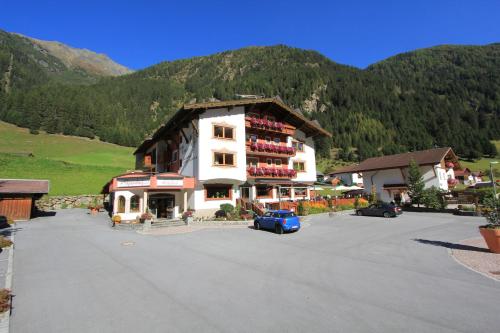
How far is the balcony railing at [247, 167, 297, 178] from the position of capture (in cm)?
3300

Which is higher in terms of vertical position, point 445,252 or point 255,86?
point 255,86

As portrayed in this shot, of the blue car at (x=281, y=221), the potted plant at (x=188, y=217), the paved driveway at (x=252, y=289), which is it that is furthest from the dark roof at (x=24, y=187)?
the blue car at (x=281, y=221)

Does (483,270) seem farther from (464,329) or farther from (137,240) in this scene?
(137,240)

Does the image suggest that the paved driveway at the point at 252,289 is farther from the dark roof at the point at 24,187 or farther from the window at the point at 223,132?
the dark roof at the point at 24,187

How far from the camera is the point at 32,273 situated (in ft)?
37.3

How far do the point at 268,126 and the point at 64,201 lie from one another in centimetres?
3748

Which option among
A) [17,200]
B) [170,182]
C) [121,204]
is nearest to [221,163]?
[170,182]

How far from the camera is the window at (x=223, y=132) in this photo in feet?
102

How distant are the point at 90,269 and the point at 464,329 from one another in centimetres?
1275

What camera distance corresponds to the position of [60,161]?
6028cm

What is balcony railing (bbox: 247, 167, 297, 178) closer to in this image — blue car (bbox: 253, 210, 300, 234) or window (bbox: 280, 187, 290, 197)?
window (bbox: 280, 187, 290, 197)

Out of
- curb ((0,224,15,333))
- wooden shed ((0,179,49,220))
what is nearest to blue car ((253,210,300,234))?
curb ((0,224,15,333))

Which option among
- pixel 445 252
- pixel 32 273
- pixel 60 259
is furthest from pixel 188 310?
pixel 445 252

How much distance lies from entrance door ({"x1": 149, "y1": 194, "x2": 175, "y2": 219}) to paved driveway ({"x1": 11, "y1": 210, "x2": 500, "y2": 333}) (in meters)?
13.7
